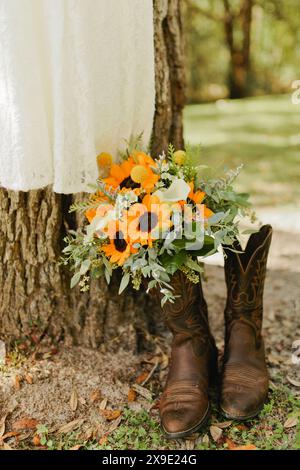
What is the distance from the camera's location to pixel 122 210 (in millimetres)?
1761

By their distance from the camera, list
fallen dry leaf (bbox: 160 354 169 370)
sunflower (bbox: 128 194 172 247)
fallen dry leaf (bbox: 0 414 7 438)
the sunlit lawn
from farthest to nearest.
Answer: the sunlit lawn → fallen dry leaf (bbox: 160 354 169 370) → fallen dry leaf (bbox: 0 414 7 438) → sunflower (bbox: 128 194 172 247)

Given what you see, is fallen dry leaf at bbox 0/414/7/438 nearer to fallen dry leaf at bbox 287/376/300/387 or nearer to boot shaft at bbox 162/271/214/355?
boot shaft at bbox 162/271/214/355

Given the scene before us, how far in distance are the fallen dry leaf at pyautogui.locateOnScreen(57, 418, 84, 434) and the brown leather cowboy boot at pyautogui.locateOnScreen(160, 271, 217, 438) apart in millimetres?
310

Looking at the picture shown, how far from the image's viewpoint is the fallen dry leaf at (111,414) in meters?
2.00

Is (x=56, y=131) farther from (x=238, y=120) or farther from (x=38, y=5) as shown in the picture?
(x=238, y=120)

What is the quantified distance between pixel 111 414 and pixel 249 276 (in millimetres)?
741

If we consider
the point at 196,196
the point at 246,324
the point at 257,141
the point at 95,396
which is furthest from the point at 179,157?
the point at 257,141

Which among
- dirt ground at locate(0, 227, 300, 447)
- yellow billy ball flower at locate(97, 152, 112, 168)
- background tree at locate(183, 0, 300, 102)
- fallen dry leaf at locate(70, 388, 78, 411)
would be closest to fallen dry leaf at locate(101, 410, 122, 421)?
dirt ground at locate(0, 227, 300, 447)

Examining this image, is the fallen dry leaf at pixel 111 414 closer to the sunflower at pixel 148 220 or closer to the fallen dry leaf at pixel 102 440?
the fallen dry leaf at pixel 102 440

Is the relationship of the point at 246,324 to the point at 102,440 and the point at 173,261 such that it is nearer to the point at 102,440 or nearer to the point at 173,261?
the point at 173,261

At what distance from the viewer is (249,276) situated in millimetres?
2049

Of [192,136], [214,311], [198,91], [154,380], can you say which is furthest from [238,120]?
[154,380]

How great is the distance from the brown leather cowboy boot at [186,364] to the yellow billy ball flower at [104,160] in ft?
1.61

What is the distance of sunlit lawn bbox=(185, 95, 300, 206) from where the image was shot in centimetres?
471
